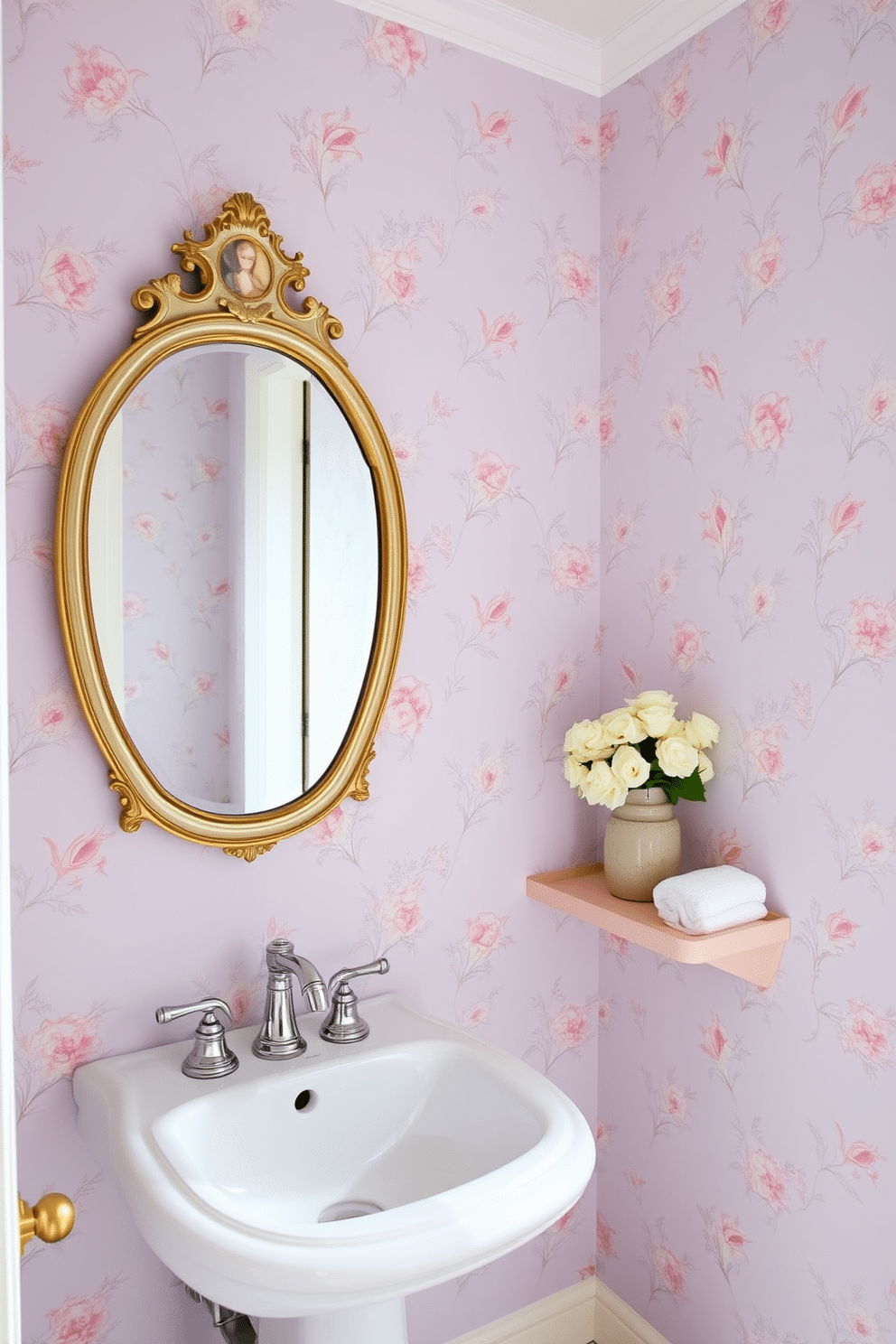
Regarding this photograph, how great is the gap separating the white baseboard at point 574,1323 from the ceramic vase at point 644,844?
0.84m

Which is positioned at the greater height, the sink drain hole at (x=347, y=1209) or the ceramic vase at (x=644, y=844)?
the ceramic vase at (x=644, y=844)

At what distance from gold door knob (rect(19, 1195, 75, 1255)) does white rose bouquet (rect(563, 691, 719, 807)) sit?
109cm

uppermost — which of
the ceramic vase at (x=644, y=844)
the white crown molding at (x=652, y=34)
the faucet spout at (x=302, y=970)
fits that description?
the white crown molding at (x=652, y=34)

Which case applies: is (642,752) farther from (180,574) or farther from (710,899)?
(180,574)

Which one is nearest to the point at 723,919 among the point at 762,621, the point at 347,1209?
the point at 762,621

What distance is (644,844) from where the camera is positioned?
66.1 inches

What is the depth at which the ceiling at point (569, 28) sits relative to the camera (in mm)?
1689

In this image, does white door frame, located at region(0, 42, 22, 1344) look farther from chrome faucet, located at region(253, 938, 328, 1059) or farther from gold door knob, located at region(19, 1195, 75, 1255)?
chrome faucet, located at region(253, 938, 328, 1059)

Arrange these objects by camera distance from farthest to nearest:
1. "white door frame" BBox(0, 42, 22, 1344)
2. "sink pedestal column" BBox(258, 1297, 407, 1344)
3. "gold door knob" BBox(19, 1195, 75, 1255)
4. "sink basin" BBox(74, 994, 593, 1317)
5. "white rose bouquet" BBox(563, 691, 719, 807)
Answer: "white rose bouquet" BBox(563, 691, 719, 807)
"sink pedestal column" BBox(258, 1297, 407, 1344)
"sink basin" BBox(74, 994, 593, 1317)
"gold door knob" BBox(19, 1195, 75, 1255)
"white door frame" BBox(0, 42, 22, 1344)

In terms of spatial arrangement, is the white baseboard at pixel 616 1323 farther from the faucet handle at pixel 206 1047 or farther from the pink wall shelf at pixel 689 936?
the faucet handle at pixel 206 1047

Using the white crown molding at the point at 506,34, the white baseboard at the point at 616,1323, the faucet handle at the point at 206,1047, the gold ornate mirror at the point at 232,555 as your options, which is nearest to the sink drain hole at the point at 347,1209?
the faucet handle at the point at 206,1047

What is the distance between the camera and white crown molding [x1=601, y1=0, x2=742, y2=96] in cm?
168

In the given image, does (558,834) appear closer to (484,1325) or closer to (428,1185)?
(428,1185)

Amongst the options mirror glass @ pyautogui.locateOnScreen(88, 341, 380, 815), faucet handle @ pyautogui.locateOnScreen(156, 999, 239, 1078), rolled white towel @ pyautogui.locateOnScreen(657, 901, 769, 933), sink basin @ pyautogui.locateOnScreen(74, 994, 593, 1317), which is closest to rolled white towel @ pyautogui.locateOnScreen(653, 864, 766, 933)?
rolled white towel @ pyautogui.locateOnScreen(657, 901, 769, 933)
